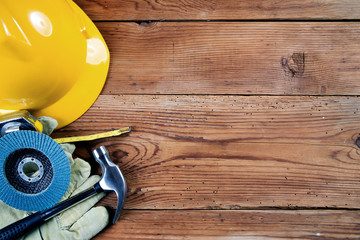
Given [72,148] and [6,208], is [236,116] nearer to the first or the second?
[72,148]

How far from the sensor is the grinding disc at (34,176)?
523mm

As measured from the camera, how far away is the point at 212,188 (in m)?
Result: 0.66

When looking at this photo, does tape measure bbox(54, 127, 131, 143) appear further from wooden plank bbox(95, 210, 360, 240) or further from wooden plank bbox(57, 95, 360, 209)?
wooden plank bbox(95, 210, 360, 240)

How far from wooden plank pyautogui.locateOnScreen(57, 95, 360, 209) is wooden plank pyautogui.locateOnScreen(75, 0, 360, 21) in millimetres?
180

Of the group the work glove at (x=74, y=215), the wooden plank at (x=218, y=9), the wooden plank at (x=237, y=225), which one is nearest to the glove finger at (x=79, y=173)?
the work glove at (x=74, y=215)

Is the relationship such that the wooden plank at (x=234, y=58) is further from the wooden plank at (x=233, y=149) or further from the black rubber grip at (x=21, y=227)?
the black rubber grip at (x=21, y=227)

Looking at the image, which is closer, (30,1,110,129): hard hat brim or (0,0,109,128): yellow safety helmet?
(0,0,109,128): yellow safety helmet

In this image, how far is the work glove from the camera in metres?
0.61

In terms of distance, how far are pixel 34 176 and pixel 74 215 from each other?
5.1 inches

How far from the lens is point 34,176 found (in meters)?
0.55

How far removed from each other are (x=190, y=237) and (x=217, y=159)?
0.58ft

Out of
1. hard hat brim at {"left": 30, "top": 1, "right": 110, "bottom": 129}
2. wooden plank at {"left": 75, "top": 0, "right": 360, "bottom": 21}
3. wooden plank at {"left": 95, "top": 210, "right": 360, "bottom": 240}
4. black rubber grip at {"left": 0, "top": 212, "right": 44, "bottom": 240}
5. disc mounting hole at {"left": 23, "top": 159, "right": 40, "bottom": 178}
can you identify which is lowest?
wooden plank at {"left": 95, "top": 210, "right": 360, "bottom": 240}

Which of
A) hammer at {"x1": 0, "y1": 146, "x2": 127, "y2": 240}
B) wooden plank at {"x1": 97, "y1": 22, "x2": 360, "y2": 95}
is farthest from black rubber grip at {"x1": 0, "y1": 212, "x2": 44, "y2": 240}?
wooden plank at {"x1": 97, "y1": 22, "x2": 360, "y2": 95}

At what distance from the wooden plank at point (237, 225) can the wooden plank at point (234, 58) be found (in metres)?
0.27
